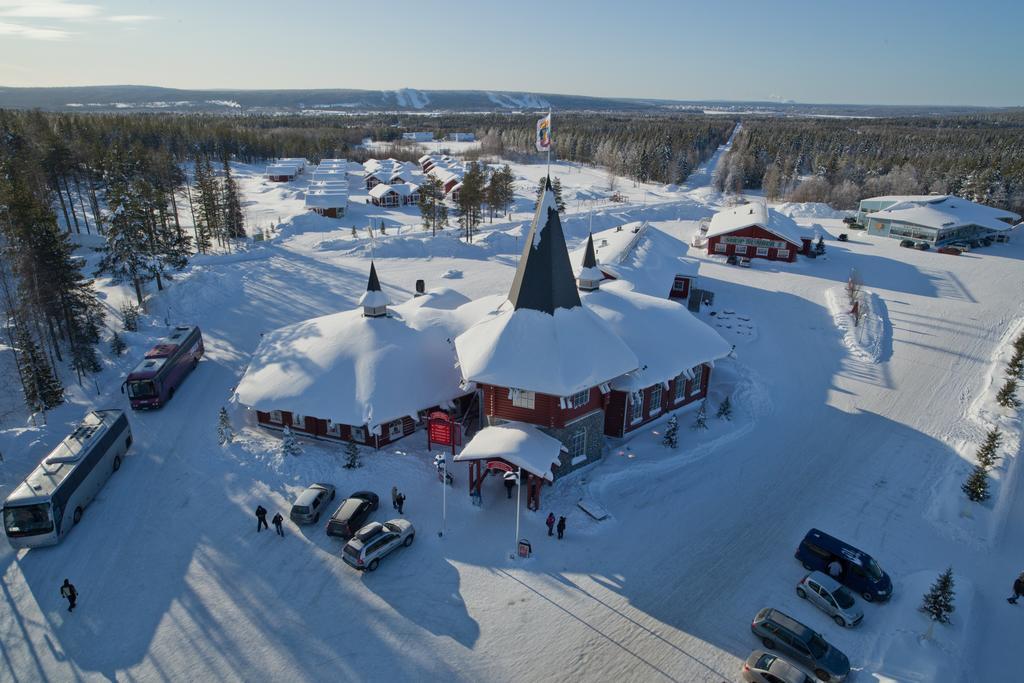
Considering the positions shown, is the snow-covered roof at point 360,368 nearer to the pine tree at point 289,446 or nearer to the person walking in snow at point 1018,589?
the pine tree at point 289,446

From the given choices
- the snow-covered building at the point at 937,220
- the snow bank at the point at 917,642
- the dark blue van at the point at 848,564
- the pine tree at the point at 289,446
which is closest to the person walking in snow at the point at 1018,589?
the snow bank at the point at 917,642

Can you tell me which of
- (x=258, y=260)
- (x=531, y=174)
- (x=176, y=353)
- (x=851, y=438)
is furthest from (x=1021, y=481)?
(x=531, y=174)

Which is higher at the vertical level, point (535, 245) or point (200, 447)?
point (535, 245)

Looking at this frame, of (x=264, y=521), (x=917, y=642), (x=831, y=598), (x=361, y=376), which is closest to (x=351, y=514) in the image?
(x=264, y=521)

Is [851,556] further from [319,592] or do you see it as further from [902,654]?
[319,592]

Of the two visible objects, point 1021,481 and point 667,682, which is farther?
point 1021,481

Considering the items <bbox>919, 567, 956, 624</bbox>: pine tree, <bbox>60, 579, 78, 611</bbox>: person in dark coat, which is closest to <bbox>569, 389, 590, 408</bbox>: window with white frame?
<bbox>919, 567, 956, 624</bbox>: pine tree

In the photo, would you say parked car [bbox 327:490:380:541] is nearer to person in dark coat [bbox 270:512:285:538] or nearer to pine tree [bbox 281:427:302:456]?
person in dark coat [bbox 270:512:285:538]

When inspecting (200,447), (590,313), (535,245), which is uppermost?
(535,245)
